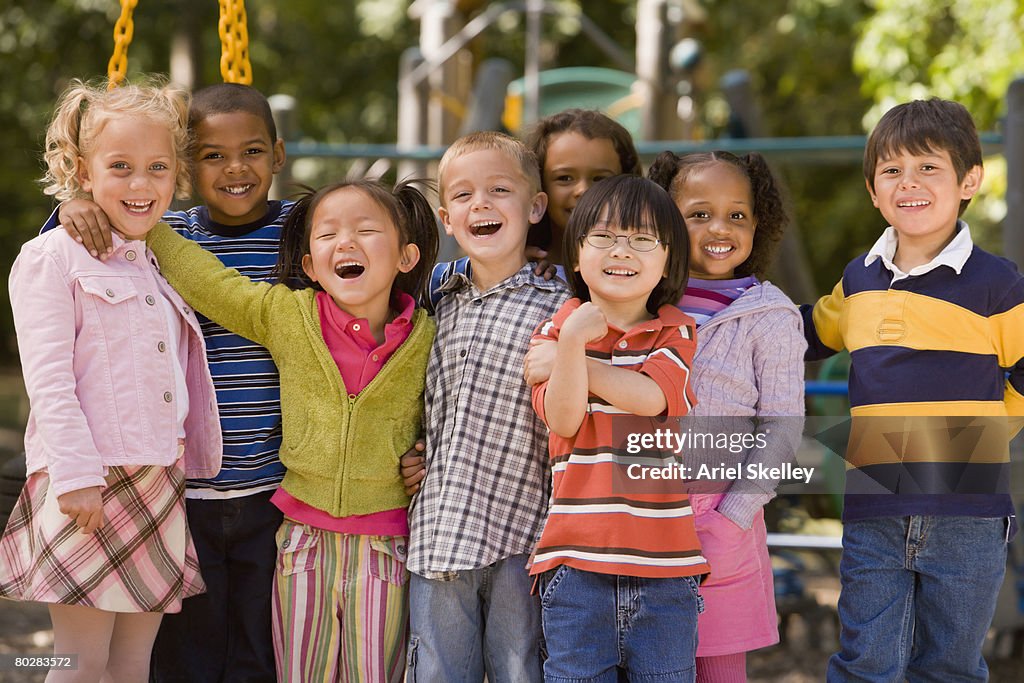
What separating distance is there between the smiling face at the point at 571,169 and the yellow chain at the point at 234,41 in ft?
2.95

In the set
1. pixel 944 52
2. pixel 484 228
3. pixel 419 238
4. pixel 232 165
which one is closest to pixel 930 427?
pixel 484 228

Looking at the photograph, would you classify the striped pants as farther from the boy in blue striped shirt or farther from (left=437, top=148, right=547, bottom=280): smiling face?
(left=437, top=148, right=547, bottom=280): smiling face

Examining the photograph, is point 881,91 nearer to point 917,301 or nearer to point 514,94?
point 514,94

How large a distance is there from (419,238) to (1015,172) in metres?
2.70

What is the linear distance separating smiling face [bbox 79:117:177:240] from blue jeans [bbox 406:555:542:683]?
1.05 meters

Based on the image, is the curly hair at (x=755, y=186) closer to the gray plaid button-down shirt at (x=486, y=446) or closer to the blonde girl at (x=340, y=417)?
the gray plaid button-down shirt at (x=486, y=446)

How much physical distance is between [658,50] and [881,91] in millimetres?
2416

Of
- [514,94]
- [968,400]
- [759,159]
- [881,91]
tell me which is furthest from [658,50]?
[968,400]

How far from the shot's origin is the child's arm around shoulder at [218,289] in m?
2.70

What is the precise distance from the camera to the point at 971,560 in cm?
256

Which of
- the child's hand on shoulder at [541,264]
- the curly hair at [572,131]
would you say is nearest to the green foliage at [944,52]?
the curly hair at [572,131]

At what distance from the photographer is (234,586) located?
282 centimetres

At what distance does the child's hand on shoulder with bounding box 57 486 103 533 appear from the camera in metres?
2.42

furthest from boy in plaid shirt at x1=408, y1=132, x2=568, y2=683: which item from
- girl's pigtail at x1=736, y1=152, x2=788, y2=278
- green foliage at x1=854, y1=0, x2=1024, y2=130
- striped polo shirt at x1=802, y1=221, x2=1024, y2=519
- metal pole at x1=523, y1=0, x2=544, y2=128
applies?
green foliage at x1=854, y1=0, x2=1024, y2=130
